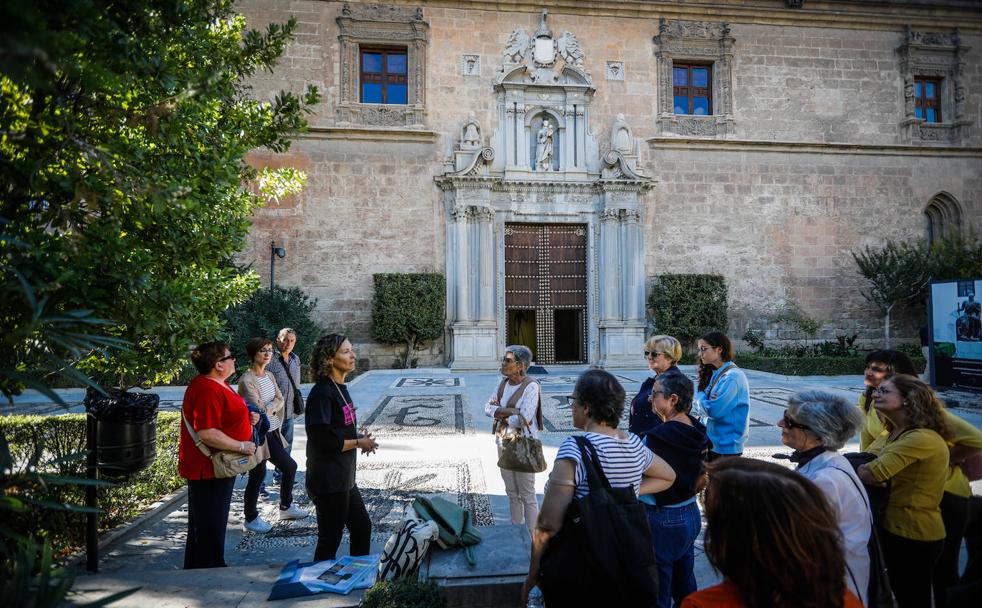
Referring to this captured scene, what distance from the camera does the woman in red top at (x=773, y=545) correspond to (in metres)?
1.16

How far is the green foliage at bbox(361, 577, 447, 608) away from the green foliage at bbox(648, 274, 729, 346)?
45.1 feet

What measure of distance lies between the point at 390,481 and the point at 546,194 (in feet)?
38.4

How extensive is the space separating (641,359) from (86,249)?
556 inches

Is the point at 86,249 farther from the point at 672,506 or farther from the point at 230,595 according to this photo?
the point at 672,506

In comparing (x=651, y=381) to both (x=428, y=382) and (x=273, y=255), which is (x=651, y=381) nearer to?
(x=428, y=382)

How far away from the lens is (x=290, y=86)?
14.6 meters

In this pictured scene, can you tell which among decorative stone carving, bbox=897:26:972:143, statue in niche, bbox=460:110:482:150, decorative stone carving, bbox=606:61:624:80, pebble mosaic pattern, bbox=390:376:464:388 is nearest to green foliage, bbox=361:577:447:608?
pebble mosaic pattern, bbox=390:376:464:388

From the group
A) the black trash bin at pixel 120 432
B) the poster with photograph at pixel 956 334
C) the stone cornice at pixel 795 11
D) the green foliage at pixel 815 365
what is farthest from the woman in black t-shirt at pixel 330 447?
the stone cornice at pixel 795 11

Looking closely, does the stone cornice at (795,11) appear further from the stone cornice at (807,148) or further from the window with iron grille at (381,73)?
the stone cornice at (807,148)

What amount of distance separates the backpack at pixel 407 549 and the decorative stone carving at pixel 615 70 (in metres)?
15.9

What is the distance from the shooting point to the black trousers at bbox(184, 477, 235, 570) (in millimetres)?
3146

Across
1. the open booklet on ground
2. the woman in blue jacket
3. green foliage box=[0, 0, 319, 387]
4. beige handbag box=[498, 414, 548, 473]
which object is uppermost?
green foliage box=[0, 0, 319, 387]

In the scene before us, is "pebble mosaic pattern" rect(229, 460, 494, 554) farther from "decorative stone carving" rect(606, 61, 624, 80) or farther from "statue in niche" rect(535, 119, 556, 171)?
"decorative stone carving" rect(606, 61, 624, 80)

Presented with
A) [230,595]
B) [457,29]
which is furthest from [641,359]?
[230,595]
